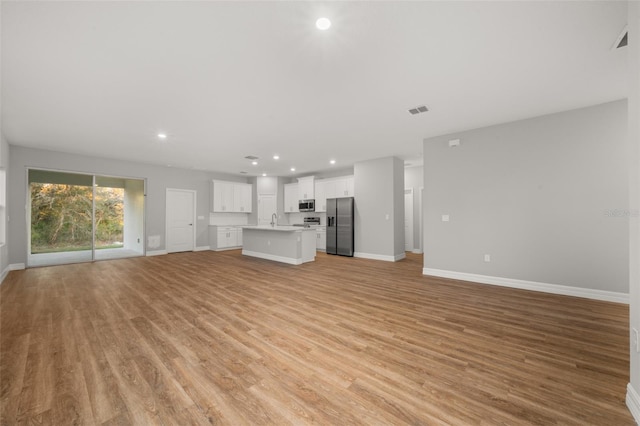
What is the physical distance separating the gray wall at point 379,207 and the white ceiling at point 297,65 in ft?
7.24

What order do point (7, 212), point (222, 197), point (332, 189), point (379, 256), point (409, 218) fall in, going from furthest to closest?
point (222, 197), point (332, 189), point (409, 218), point (379, 256), point (7, 212)

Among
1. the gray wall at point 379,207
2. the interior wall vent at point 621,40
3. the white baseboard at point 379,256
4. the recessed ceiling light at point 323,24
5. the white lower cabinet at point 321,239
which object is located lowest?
the white baseboard at point 379,256

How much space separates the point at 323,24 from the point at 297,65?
63 centimetres

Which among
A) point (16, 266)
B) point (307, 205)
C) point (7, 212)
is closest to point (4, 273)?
point (16, 266)

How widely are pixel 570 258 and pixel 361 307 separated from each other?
3394 mm

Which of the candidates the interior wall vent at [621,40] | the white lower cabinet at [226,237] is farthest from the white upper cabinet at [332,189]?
the interior wall vent at [621,40]

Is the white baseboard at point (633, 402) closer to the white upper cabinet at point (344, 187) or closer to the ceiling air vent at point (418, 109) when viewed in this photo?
the ceiling air vent at point (418, 109)

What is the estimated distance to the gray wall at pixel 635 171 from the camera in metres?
1.50

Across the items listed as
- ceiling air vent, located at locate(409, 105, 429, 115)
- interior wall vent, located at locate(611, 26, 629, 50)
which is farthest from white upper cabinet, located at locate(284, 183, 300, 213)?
interior wall vent, located at locate(611, 26, 629, 50)

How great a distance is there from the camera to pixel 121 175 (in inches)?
274

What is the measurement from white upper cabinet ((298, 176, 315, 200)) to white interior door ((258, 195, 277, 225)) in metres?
1.45

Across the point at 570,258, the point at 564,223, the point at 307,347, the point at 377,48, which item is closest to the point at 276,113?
the point at 377,48

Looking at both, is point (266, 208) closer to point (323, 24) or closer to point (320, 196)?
point (320, 196)

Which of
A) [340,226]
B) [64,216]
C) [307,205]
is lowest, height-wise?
[340,226]
